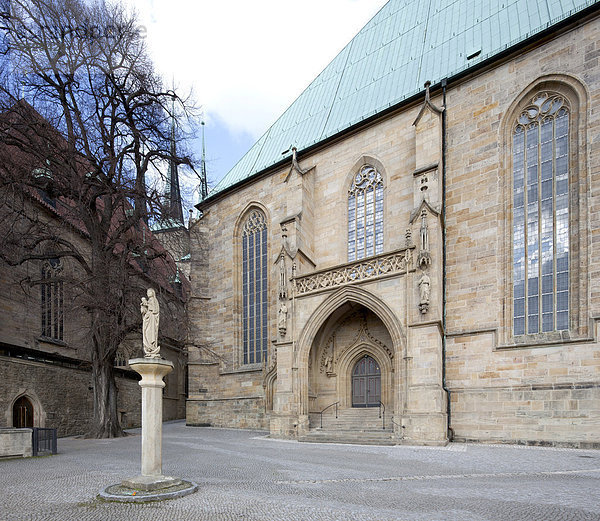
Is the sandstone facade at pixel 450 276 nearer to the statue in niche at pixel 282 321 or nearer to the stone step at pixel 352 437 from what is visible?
the statue in niche at pixel 282 321

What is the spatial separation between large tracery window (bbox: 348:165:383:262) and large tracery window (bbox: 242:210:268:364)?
16.6 ft

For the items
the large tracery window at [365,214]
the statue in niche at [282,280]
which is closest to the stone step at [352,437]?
the statue in niche at [282,280]

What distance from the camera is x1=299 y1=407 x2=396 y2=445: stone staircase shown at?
45.3ft

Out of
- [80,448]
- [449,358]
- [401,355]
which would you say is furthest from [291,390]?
[80,448]

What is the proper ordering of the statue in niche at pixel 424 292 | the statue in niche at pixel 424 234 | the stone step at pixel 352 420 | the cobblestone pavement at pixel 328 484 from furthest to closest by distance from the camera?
the stone step at pixel 352 420, the statue in niche at pixel 424 234, the statue in niche at pixel 424 292, the cobblestone pavement at pixel 328 484

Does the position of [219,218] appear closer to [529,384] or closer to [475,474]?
[529,384]

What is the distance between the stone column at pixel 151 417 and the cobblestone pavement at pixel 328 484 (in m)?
0.71

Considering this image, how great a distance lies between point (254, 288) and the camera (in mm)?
22047

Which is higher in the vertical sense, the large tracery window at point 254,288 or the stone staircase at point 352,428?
A: the large tracery window at point 254,288

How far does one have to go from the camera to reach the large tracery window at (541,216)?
1321 cm

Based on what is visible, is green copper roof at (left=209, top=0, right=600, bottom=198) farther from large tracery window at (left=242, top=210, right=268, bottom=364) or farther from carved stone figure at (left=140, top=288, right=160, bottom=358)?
carved stone figure at (left=140, top=288, right=160, bottom=358)

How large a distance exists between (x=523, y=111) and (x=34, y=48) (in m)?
14.9

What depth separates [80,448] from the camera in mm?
12719

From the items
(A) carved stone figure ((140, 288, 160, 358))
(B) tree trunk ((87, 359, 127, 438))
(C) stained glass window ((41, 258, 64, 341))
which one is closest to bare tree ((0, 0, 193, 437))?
(B) tree trunk ((87, 359, 127, 438))
